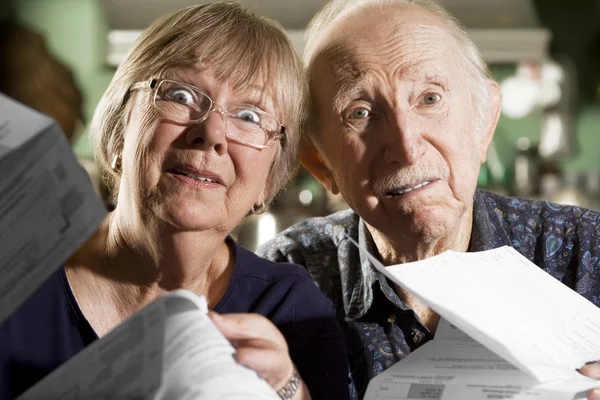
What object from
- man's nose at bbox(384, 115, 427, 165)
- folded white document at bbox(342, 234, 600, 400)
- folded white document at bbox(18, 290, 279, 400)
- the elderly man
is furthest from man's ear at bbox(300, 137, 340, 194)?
folded white document at bbox(18, 290, 279, 400)

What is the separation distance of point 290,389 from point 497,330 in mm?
234

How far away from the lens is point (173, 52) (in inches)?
43.9

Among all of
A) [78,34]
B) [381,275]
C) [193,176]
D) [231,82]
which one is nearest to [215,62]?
[231,82]

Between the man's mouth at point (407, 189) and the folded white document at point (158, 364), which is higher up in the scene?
the folded white document at point (158, 364)

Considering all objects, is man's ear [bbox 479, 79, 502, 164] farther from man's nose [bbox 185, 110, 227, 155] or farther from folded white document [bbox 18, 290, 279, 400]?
folded white document [bbox 18, 290, 279, 400]

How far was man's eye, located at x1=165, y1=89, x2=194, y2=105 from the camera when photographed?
1.08 meters

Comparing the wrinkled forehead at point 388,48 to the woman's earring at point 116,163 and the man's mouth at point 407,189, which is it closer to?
the man's mouth at point 407,189

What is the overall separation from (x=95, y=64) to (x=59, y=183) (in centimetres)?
409

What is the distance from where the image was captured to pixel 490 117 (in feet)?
4.68

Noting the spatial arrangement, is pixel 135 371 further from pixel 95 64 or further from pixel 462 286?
pixel 95 64

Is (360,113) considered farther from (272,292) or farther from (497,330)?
(497,330)

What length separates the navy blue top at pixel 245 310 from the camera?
3.14 ft

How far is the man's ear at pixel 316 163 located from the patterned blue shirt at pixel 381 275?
0.12 metres

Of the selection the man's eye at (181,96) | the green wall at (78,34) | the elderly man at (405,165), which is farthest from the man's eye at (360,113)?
the green wall at (78,34)
